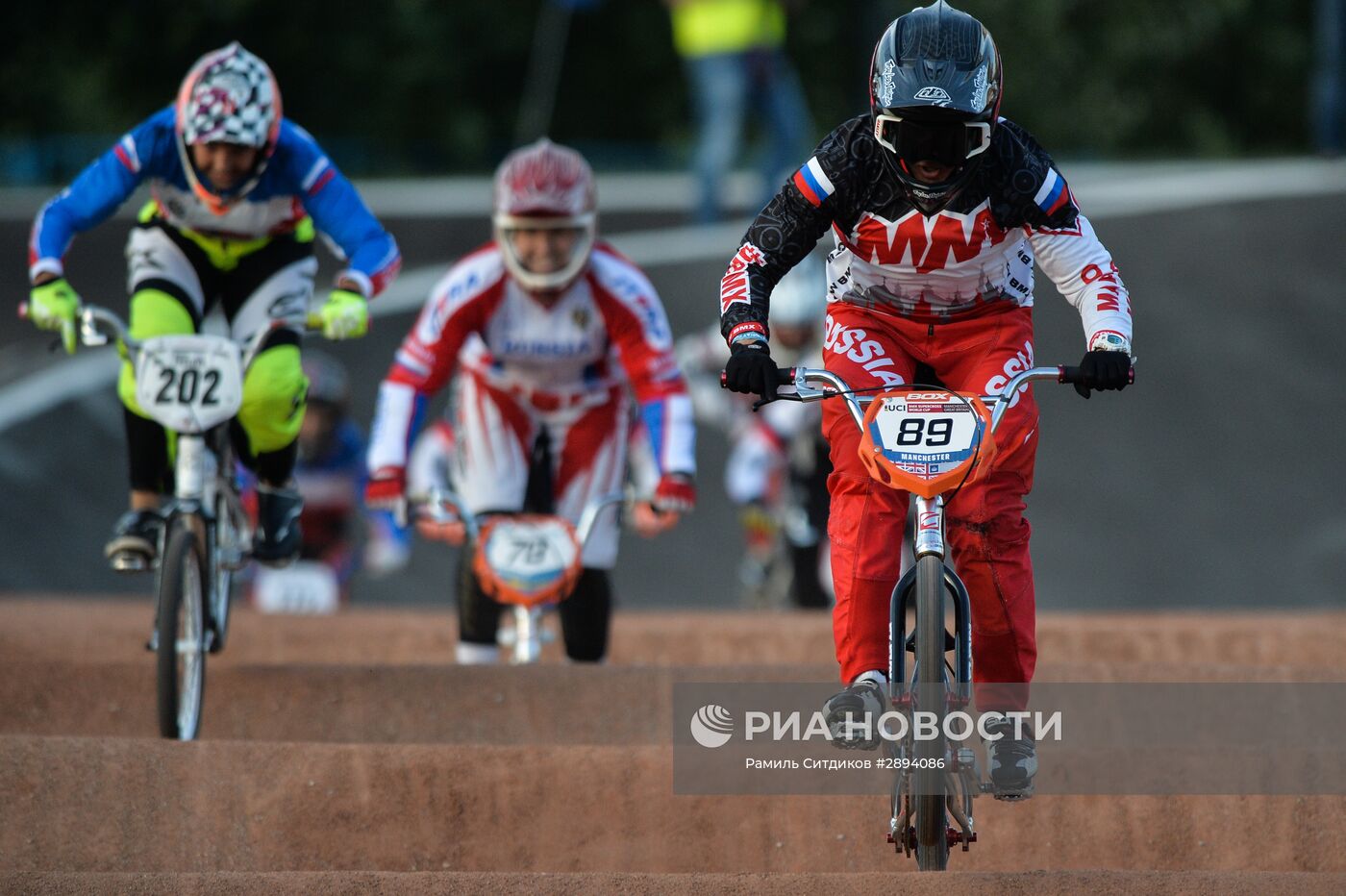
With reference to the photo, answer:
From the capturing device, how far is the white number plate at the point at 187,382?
7.76 metres

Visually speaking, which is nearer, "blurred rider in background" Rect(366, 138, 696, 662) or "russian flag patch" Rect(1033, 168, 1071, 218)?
"russian flag patch" Rect(1033, 168, 1071, 218)

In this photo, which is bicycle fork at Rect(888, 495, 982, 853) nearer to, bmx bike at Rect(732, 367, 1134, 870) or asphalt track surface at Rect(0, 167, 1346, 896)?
bmx bike at Rect(732, 367, 1134, 870)

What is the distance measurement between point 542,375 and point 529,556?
97cm

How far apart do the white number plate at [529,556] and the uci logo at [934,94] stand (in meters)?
3.73

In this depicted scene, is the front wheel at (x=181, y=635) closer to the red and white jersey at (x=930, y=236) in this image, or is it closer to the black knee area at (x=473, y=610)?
the black knee area at (x=473, y=610)

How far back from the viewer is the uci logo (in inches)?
225

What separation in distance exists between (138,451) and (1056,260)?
154 inches

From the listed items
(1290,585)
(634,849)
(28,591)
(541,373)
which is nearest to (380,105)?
(28,591)

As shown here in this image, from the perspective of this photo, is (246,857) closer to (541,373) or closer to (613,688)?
(613,688)

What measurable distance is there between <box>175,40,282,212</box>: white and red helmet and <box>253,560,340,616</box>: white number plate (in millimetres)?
7108

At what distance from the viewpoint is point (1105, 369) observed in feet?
18.7

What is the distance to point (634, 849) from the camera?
6.82m

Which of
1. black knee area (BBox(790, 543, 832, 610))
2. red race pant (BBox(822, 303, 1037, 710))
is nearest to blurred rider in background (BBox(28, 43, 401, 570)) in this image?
red race pant (BBox(822, 303, 1037, 710))

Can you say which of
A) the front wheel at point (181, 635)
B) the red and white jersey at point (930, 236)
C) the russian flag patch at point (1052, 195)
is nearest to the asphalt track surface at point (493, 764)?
the front wheel at point (181, 635)
